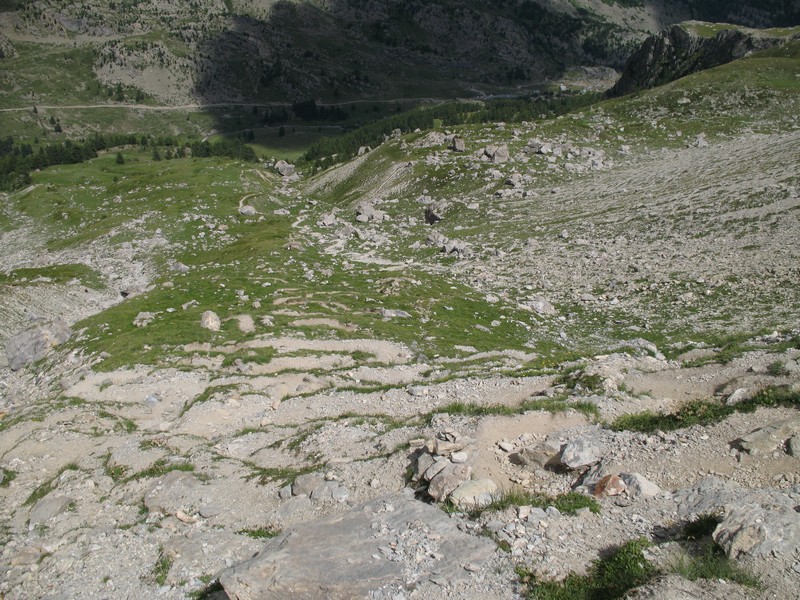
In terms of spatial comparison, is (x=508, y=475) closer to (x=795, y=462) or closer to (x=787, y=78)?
(x=795, y=462)

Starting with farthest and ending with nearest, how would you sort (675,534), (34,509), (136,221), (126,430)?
(136,221) → (126,430) → (34,509) → (675,534)

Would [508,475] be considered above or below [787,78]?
below

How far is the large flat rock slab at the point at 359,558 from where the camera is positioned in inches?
444

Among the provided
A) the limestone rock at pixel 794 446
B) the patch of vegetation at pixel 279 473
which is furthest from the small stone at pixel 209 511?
the limestone rock at pixel 794 446

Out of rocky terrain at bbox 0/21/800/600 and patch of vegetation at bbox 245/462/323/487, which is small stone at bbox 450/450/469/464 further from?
patch of vegetation at bbox 245/462/323/487

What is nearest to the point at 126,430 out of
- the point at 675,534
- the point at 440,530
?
the point at 440,530

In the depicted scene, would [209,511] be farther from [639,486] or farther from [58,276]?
[58,276]

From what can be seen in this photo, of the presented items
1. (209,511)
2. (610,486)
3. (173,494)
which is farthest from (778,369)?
(173,494)

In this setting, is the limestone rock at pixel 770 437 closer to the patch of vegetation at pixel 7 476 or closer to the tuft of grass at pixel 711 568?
the tuft of grass at pixel 711 568

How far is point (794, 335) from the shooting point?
2653cm

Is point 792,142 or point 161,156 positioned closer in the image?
point 792,142

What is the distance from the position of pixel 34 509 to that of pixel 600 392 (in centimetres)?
2375

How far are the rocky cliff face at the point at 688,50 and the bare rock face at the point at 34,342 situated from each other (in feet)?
516

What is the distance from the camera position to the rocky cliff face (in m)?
124
